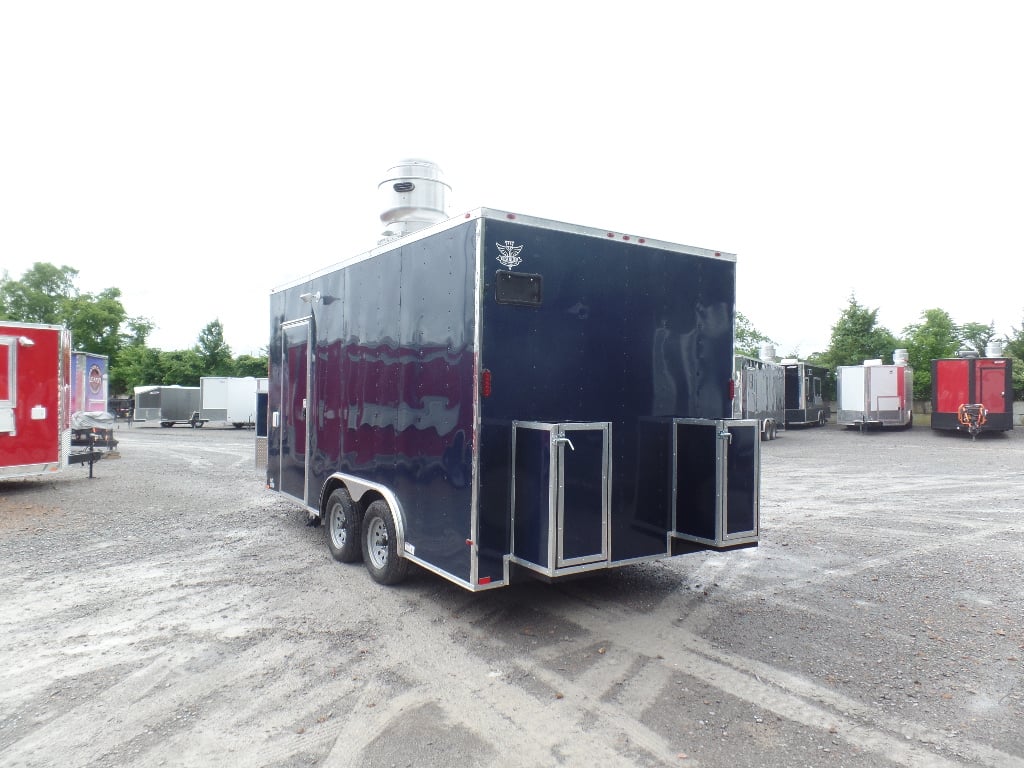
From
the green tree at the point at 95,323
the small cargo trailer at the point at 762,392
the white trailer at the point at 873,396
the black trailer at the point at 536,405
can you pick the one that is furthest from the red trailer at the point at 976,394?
the green tree at the point at 95,323

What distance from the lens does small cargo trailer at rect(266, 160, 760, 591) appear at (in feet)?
15.2

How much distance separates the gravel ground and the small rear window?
7.75 ft

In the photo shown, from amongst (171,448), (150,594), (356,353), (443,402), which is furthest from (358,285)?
(171,448)

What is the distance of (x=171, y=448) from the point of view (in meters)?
20.5

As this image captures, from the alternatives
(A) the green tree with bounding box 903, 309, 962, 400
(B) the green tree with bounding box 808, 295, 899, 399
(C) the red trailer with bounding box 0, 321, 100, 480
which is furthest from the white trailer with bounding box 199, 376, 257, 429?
(A) the green tree with bounding box 903, 309, 962, 400

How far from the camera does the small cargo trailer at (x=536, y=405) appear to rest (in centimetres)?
464

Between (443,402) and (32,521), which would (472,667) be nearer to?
(443,402)

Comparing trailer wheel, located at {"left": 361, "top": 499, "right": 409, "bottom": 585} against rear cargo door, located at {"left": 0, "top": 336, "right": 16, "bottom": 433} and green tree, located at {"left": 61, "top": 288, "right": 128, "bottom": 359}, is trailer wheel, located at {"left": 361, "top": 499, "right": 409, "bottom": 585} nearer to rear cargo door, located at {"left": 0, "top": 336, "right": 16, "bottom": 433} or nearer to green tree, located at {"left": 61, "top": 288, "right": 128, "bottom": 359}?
rear cargo door, located at {"left": 0, "top": 336, "right": 16, "bottom": 433}

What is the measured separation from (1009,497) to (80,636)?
12910 millimetres

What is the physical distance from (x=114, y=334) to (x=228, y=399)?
98.1ft

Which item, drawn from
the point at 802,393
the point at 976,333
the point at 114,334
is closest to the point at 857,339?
the point at 976,333

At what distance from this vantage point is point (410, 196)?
719cm

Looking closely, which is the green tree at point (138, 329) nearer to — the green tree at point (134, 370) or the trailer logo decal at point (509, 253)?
the green tree at point (134, 370)

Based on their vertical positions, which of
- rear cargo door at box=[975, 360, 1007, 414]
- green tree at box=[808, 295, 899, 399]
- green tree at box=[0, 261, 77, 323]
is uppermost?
green tree at box=[0, 261, 77, 323]
